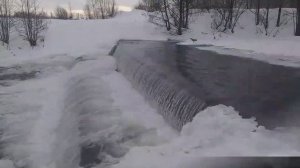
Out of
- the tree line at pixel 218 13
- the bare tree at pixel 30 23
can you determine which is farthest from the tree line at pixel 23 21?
the tree line at pixel 218 13

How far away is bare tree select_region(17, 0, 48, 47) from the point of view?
1790 cm

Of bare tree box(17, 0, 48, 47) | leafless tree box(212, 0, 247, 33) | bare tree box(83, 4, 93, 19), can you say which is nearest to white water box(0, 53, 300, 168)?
bare tree box(17, 0, 48, 47)

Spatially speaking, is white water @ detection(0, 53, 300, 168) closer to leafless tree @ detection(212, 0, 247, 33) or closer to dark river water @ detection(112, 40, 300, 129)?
dark river water @ detection(112, 40, 300, 129)

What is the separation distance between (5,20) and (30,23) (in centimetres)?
125

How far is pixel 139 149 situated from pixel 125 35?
553 inches

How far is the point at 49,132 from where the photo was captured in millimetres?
7133

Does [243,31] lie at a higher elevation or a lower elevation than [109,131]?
higher

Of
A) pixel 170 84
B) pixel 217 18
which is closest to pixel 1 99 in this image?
pixel 170 84

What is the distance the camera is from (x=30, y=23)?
59.6 ft

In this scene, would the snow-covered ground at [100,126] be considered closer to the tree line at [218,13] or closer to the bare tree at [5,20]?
the bare tree at [5,20]

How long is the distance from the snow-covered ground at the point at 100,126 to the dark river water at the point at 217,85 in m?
0.28

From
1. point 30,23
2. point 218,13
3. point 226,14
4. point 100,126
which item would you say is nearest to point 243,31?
point 226,14

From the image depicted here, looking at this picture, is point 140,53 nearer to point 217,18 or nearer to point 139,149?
point 139,149

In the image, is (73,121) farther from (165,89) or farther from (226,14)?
(226,14)
